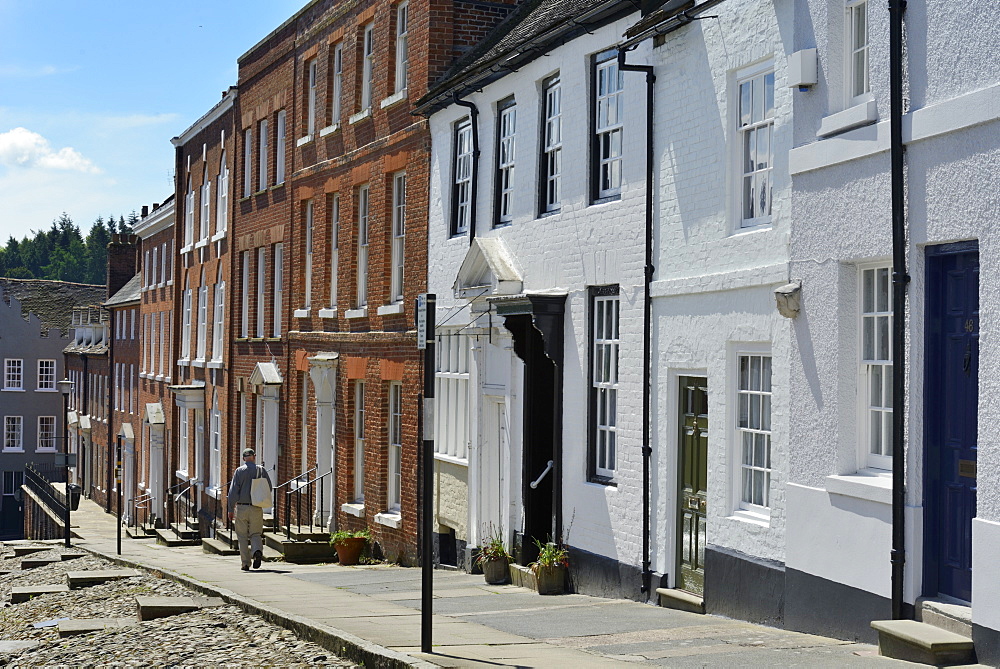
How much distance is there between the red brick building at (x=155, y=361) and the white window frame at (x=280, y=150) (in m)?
11.0

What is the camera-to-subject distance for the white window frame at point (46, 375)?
6844cm

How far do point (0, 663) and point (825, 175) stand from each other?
9296 mm

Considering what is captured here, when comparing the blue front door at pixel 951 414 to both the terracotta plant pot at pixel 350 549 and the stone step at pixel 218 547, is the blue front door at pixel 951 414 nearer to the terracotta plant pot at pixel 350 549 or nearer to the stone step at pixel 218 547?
the terracotta plant pot at pixel 350 549

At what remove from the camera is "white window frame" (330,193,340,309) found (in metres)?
25.1

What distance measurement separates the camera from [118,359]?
170 feet

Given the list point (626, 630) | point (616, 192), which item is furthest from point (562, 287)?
point (626, 630)

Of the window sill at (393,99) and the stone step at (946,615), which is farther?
the window sill at (393,99)

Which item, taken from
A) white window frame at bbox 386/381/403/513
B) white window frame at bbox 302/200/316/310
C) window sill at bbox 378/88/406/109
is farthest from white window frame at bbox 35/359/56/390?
→ window sill at bbox 378/88/406/109

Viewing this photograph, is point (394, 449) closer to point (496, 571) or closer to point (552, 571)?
point (496, 571)

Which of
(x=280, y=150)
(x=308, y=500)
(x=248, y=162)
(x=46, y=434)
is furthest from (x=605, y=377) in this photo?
Answer: (x=46, y=434)

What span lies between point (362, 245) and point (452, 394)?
4882 mm

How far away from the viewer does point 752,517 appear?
40.1 ft

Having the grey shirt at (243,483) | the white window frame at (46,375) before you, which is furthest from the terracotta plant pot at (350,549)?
the white window frame at (46,375)

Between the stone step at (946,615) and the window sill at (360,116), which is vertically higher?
the window sill at (360,116)
